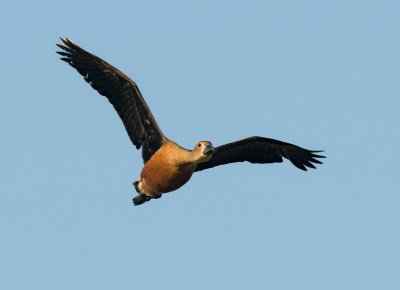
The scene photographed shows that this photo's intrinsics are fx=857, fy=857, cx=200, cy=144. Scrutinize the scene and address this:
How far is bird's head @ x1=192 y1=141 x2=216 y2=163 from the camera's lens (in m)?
16.1

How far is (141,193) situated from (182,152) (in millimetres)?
2095

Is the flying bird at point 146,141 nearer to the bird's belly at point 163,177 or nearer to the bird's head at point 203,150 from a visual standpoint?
the bird's belly at point 163,177

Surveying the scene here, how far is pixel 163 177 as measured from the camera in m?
17.3

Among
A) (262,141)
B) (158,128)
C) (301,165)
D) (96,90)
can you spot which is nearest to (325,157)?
(301,165)

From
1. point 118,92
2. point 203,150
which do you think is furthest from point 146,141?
point 203,150

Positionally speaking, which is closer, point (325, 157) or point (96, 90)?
point (96, 90)

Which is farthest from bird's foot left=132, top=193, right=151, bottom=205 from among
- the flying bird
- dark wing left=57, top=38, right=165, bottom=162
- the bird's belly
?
dark wing left=57, top=38, right=165, bottom=162

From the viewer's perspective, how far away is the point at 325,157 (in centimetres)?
2045

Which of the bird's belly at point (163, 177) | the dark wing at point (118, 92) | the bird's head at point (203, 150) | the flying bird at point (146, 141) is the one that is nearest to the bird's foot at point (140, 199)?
the flying bird at point (146, 141)

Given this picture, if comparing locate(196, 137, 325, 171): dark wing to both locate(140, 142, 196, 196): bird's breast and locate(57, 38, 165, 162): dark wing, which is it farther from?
locate(140, 142, 196, 196): bird's breast

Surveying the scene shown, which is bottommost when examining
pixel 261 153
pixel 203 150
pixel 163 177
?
pixel 163 177

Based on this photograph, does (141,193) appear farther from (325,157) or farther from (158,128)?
(325,157)

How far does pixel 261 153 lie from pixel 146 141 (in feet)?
9.43

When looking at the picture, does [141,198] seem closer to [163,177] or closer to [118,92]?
[163,177]
